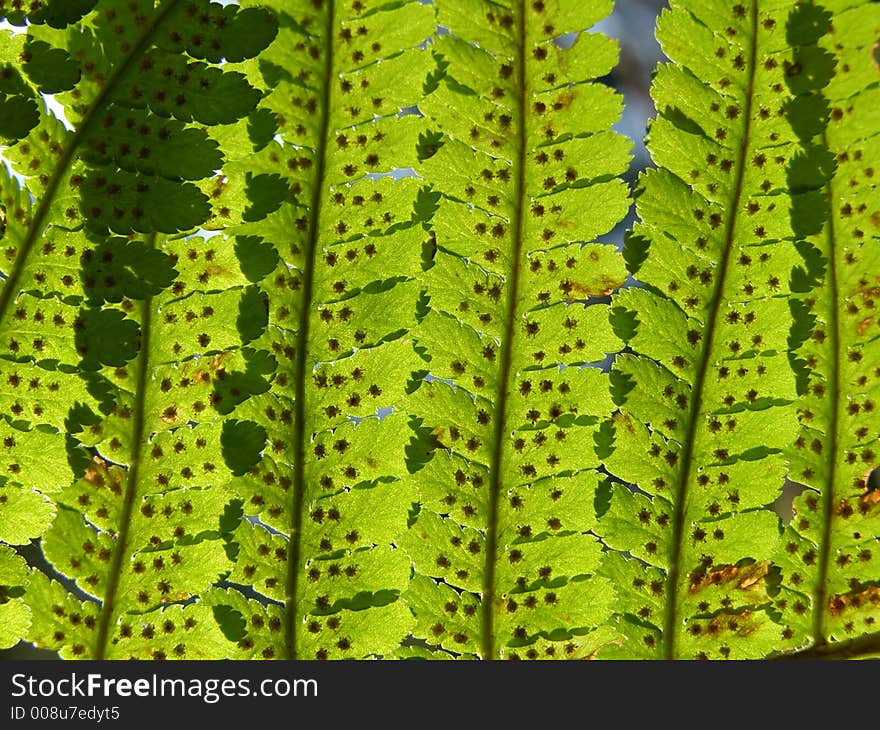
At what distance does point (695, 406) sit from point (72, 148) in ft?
4.84

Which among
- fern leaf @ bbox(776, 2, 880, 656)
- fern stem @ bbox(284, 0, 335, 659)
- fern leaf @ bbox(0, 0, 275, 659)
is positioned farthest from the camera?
fern leaf @ bbox(776, 2, 880, 656)

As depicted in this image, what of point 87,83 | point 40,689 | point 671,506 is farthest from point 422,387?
point 40,689

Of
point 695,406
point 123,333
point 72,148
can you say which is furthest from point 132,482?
point 695,406

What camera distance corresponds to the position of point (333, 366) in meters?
1.89

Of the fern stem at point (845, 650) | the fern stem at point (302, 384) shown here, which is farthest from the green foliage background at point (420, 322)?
the fern stem at point (845, 650)

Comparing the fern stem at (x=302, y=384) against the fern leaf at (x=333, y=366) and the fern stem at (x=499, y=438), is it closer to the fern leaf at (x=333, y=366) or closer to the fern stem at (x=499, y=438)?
the fern leaf at (x=333, y=366)

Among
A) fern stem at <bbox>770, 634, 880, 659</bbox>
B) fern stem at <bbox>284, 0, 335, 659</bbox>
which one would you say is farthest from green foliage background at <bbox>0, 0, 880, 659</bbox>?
fern stem at <bbox>770, 634, 880, 659</bbox>

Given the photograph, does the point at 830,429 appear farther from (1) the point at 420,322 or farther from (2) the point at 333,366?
(2) the point at 333,366

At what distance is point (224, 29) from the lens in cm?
169

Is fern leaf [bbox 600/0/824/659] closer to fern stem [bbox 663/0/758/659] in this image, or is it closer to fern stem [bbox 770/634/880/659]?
fern stem [bbox 663/0/758/659]

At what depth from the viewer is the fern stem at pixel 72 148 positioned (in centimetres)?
172

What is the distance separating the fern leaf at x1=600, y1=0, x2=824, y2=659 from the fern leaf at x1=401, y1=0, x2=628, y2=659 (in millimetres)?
86

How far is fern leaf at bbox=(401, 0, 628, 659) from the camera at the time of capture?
6.19ft

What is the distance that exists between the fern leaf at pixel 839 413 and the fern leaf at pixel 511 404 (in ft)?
1.64
